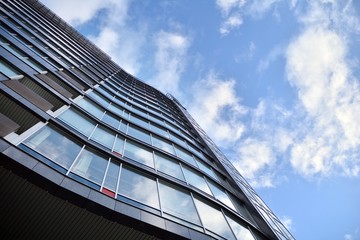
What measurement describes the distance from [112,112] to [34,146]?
33.2ft

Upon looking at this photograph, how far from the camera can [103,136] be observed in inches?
596

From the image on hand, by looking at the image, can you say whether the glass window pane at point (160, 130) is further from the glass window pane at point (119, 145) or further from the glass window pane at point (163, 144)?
the glass window pane at point (119, 145)

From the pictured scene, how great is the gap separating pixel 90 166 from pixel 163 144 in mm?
8910

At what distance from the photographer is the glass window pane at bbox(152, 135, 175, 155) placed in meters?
19.0

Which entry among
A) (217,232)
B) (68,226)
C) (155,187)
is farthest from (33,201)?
(217,232)

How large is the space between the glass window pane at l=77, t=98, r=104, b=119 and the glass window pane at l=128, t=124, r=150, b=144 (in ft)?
7.55

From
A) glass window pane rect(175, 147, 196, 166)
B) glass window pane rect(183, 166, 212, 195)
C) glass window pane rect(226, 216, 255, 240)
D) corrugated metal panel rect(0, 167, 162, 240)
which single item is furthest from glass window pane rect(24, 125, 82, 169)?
glass window pane rect(175, 147, 196, 166)

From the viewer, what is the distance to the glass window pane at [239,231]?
12.8m

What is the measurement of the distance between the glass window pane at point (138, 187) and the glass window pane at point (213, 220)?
238 centimetres

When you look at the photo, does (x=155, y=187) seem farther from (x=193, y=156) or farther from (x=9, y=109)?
(x=193, y=156)

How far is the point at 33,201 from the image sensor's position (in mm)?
8180

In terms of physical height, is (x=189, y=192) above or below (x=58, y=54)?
below

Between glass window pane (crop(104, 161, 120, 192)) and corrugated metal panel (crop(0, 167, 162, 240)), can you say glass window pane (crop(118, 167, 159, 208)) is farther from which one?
corrugated metal panel (crop(0, 167, 162, 240))

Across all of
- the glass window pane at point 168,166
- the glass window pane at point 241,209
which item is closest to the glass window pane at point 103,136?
the glass window pane at point 168,166
